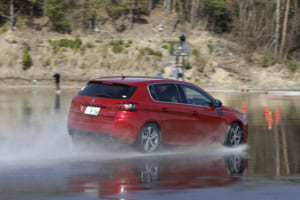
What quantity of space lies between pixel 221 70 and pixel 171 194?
57196 millimetres

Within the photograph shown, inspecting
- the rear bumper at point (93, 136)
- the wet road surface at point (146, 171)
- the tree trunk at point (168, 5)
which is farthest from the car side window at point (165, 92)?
the tree trunk at point (168, 5)

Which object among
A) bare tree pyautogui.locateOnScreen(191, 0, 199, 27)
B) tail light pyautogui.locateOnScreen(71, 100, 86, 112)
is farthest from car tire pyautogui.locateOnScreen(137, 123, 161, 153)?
bare tree pyautogui.locateOnScreen(191, 0, 199, 27)

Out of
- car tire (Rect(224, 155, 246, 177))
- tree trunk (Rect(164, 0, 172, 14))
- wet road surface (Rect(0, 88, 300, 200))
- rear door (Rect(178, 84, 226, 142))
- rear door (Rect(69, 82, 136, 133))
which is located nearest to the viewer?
wet road surface (Rect(0, 88, 300, 200))

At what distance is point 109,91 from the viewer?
10781mm

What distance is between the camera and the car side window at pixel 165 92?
36.3 ft

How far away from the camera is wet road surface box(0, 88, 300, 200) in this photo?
720cm

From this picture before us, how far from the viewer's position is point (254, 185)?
26.0 feet

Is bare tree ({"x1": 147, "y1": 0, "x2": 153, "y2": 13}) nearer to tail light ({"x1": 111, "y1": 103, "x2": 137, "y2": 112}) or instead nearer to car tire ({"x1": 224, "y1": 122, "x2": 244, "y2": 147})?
car tire ({"x1": 224, "y1": 122, "x2": 244, "y2": 147})

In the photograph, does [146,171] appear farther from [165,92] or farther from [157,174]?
[165,92]

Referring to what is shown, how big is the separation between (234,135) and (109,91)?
11.1ft

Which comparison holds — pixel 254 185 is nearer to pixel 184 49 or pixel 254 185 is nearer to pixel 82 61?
pixel 184 49

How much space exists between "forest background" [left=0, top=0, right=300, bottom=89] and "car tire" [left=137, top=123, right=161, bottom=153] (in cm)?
4556

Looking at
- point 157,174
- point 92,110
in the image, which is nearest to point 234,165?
point 157,174

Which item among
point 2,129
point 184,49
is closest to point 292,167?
point 2,129
